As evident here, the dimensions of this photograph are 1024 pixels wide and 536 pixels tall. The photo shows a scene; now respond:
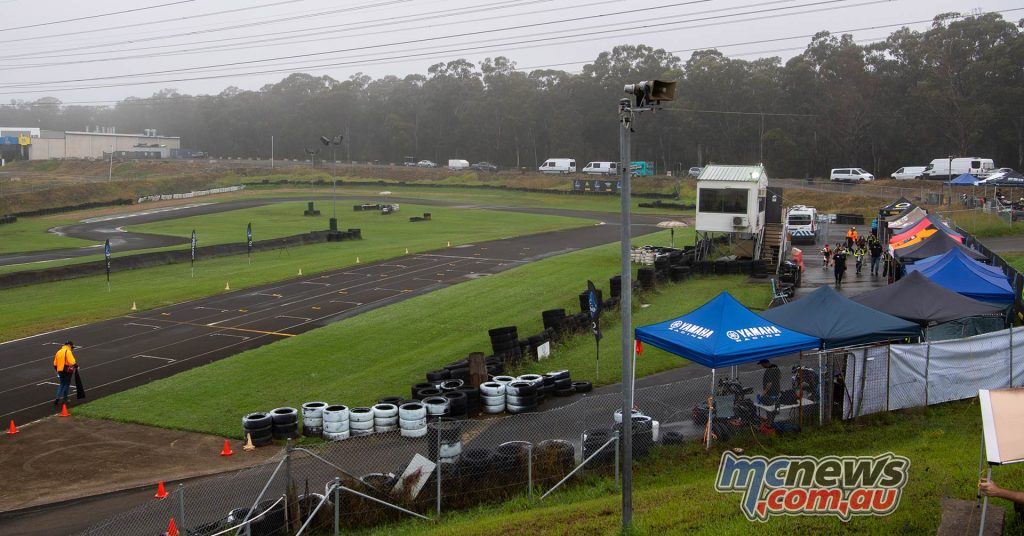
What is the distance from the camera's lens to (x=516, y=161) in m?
144

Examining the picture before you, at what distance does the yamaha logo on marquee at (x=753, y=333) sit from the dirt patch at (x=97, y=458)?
380 inches

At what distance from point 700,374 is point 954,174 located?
76679mm

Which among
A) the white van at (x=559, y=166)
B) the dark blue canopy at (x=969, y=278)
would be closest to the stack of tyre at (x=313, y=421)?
the dark blue canopy at (x=969, y=278)

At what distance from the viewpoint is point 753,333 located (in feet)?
52.9

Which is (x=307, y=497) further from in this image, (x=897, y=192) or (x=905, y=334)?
(x=897, y=192)

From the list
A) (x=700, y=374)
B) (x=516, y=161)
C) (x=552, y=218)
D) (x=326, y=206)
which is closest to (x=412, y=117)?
(x=516, y=161)

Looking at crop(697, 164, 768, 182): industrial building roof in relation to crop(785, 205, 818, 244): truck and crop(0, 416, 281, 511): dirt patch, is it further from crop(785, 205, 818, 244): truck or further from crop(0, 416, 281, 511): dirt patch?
crop(0, 416, 281, 511): dirt patch

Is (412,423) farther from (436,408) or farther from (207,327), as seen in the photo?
(207,327)

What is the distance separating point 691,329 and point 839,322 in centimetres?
322

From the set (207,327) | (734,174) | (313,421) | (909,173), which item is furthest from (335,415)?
(909,173)

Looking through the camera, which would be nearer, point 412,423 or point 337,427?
point 412,423

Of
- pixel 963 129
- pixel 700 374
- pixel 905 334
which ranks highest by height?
pixel 963 129

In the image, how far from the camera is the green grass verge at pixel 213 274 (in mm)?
32594

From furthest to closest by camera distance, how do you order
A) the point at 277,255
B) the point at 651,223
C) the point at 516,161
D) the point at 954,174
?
the point at 516,161, the point at 954,174, the point at 651,223, the point at 277,255
